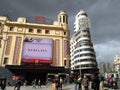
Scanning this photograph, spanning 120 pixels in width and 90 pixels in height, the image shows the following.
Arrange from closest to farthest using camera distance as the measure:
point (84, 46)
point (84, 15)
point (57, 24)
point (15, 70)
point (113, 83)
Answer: point (113, 83) < point (15, 70) < point (57, 24) < point (84, 46) < point (84, 15)

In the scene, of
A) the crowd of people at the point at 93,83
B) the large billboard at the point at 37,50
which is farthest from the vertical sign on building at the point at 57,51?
the crowd of people at the point at 93,83

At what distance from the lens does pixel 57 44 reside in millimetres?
43500

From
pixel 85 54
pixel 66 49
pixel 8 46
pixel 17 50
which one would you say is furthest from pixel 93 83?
pixel 85 54

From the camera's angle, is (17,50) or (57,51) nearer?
(17,50)

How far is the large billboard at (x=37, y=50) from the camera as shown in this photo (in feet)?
132

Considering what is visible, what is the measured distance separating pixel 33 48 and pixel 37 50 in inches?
45.1

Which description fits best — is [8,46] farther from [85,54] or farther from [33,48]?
[85,54]

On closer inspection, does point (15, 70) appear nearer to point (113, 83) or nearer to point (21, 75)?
point (21, 75)

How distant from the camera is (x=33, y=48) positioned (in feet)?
135

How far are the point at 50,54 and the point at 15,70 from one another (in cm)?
930

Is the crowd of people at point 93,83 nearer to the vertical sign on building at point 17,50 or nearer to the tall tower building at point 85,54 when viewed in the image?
the vertical sign on building at point 17,50

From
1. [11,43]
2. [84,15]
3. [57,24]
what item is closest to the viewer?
[11,43]

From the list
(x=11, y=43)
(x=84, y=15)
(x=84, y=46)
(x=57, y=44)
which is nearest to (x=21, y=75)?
(x=11, y=43)

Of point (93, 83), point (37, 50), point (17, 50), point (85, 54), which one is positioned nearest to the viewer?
point (93, 83)
